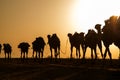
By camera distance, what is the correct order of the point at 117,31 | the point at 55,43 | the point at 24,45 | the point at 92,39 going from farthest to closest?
1. the point at 24,45
2. the point at 55,43
3. the point at 92,39
4. the point at 117,31

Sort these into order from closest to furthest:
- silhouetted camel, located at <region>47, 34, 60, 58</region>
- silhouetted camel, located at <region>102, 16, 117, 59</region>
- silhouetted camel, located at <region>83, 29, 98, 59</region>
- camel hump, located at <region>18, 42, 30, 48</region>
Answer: silhouetted camel, located at <region>102, 16, 117, 59</region>
silhouetted camel, located at <region>83, 29, 98, 59</region>
silhouetted camel, located at <region>47, 34, 60, 58</region>
camel hump, located at <region>18, 42, 30, 48</region>

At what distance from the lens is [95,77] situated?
25016 millimetres

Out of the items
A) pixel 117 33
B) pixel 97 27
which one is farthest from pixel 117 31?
pixel 97 27

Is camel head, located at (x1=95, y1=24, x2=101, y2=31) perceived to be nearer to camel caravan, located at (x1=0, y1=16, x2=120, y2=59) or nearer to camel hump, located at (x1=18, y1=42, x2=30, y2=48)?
camel caravan, located at (x1=0, y1=16, x2=120, y2=59)

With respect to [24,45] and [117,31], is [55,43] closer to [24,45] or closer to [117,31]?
[24,45]

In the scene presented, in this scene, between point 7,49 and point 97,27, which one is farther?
point 7,49

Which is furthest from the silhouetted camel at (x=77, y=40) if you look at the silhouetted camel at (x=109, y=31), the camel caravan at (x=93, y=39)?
the silhouetted camel at (x=109, y=31)

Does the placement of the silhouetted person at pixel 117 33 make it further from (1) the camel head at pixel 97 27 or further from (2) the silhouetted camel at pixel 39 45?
(2) the silhouetted camel at pixel 39 45

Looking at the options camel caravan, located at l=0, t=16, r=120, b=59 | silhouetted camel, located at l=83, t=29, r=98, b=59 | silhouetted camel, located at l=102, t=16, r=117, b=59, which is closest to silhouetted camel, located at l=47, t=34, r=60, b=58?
camel caravan, located at l=0, t=16, r=120, b=59

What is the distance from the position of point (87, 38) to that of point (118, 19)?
937cm

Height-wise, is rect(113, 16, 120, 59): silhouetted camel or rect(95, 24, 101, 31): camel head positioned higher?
rect(95, 24, 101, 31): camel head

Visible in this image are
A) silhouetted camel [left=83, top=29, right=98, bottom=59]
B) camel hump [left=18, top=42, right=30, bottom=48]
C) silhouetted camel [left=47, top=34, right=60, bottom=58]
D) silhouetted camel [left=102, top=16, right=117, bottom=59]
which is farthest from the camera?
camel hump [left=18, top=42, right=30, bottom=48]

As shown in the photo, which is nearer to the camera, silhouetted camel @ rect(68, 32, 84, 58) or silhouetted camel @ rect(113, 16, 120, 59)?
silhouetted camel @ rect(113, 16, 120, 59)

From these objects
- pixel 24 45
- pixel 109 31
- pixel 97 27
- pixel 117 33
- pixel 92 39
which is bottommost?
pixel 117 33
